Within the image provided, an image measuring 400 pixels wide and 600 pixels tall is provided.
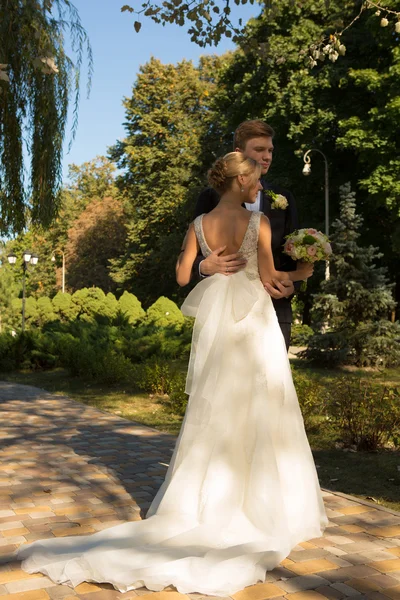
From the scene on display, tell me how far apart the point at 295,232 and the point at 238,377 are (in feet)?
3.19

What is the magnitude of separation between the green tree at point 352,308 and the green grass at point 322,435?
1024 mm

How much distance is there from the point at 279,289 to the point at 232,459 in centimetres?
109

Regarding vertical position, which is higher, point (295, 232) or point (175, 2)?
point (175, 2)

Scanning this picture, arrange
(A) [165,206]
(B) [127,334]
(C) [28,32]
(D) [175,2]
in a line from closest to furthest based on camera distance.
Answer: (D) [175,2], (C) [28,32], (B) [127,334], (A) [165,206]

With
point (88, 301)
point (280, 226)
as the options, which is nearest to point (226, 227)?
point (280, 226)

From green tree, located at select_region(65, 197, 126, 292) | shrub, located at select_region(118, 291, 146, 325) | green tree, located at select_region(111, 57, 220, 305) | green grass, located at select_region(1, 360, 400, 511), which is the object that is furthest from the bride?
green tree, located at select_region(65, 197, 126, 292)

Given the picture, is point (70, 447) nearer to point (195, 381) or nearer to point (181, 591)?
point (195, 381)

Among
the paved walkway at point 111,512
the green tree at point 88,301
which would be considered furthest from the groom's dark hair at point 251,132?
the green tree at point 88,301

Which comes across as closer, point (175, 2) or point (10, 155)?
point (175, 2)

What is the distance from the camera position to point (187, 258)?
430 centimetres

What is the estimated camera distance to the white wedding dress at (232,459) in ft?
12.9

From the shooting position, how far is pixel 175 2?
23.0 ft

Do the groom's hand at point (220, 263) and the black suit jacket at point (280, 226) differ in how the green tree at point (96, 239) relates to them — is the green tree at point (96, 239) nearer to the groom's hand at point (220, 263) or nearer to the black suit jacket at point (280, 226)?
the black suit jacket at point (280, 226)

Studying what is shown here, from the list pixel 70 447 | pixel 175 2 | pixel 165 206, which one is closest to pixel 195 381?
pixel 70 447
